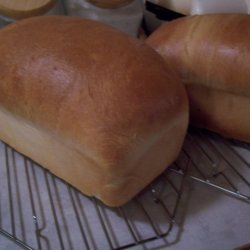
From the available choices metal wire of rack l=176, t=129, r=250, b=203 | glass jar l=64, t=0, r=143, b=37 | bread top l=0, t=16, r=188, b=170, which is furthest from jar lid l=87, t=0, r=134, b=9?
metal wire of rack l=176, t=129, r=250, b=203

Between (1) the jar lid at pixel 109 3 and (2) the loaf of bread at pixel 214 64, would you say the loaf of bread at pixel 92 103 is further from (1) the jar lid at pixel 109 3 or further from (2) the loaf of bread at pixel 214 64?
(1) the jar lid at pixel 109 3

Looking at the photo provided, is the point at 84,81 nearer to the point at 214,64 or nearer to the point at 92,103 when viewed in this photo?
the point at 92,103

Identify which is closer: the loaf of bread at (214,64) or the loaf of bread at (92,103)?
the loaf of bread at (92,103)

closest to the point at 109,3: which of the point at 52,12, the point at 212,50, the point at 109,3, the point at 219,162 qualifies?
the point at 109,3

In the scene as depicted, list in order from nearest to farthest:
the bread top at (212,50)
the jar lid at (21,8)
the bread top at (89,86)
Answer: the bread top at (89,86) < the bread top at (212,50) < the jar lid at (21,8)

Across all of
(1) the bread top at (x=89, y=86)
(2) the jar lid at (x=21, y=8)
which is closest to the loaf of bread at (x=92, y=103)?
(1) the bread top at (x=89, y=86)

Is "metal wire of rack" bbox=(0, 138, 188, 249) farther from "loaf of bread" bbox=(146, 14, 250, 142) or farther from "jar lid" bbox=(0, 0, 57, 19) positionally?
"jar lid" bbox=(0, 0, 57, 19)

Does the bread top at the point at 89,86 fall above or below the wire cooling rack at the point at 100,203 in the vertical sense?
above

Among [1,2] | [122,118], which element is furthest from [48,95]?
[1,2]

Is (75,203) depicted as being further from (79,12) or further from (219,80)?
(79,12)
